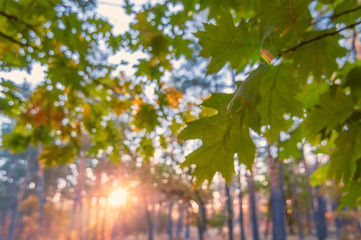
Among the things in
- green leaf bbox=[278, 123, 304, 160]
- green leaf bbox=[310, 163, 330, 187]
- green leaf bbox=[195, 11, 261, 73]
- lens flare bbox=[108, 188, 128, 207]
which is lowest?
lens flare bbox=[108, 188, 128, 207]

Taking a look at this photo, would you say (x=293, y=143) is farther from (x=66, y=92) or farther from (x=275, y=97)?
(x=66, y=92)

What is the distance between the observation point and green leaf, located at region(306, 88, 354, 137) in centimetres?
80

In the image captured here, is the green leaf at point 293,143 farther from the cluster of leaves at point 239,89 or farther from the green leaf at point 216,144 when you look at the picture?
the green leaf at point 216,144

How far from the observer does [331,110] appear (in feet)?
2.69

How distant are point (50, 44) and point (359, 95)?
2282 mm

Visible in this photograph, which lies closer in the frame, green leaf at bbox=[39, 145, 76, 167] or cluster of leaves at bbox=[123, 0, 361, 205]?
cluster of leaves at bbox=[123, 0, 361, 205]

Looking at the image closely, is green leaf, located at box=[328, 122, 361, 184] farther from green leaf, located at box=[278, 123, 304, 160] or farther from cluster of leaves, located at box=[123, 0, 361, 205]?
green leaf, located at box=[278, 123, 304, 160]

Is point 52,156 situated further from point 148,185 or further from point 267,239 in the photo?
point 267,239

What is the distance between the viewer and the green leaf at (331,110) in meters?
0.80

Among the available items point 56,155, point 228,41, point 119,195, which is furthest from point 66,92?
point 119,195

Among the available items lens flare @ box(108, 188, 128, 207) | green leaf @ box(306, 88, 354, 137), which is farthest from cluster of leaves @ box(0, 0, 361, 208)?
lens flare @ box(108, 188, 128, 207)

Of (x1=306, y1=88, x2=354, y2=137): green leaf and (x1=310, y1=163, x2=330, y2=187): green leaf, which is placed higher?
(x1=306, y1=88, x2=354, y2=137): green leaf

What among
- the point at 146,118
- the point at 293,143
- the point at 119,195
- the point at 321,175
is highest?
the point at 146,118

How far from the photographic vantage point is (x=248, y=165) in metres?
0.90
